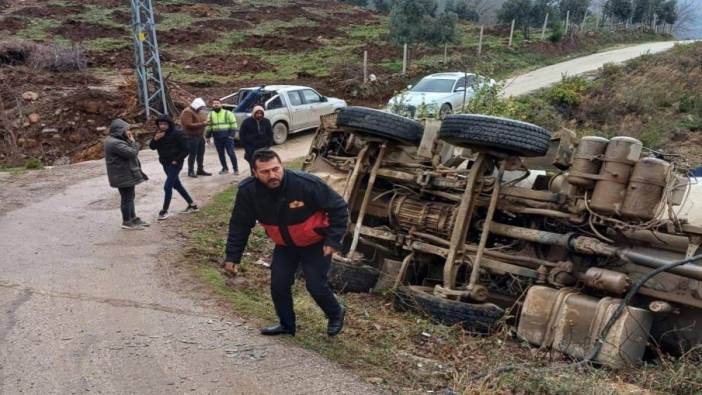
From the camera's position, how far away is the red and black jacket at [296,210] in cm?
468

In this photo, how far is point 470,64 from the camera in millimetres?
28547

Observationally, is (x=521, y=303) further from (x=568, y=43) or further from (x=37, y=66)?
(x=568, y=43)

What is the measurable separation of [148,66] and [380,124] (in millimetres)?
14117

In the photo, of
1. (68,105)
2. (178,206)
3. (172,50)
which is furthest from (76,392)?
(172,50)

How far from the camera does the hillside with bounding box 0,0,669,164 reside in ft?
63.1

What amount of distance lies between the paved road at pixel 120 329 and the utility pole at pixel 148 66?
34.9ft

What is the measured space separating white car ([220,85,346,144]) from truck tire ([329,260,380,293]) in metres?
9.59

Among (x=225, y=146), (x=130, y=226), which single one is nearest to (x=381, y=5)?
(x=225, y=146)

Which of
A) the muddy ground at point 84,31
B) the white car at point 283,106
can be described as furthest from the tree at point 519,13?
the white car at point 283,106

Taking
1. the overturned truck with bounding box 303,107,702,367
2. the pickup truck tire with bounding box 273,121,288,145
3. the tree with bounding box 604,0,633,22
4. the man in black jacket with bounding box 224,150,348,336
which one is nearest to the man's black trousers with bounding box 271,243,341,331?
the man in black jacket with bounding box 224,150,348,336

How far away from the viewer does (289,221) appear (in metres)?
4.71

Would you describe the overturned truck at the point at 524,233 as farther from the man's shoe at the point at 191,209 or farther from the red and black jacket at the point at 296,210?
the man's shoe at the point at 191,209

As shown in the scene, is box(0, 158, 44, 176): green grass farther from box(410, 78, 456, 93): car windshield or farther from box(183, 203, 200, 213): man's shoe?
box(410, 78, 456, 93): car windshield

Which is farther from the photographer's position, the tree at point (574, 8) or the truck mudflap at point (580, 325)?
the tree at point (574, 8)
